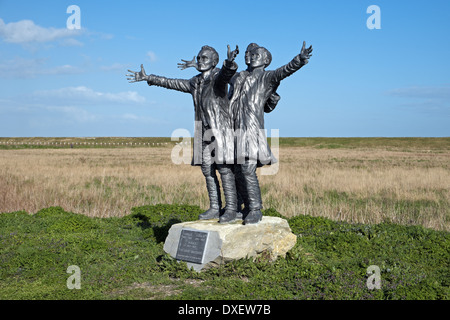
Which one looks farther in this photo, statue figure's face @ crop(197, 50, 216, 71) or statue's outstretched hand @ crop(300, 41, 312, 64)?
statue figure's face @ crop(197, 50, 216, 71)

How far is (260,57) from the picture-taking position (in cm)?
754

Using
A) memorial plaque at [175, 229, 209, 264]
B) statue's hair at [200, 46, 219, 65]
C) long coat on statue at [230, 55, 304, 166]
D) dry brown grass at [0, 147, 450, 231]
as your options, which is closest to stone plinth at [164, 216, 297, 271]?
memorial plaque at [175, 229, 209, 264]

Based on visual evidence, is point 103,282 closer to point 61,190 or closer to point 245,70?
point 245,70

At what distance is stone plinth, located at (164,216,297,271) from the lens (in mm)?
6832

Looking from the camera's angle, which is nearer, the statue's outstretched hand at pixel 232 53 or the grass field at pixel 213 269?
the grass field at pixel 213 269

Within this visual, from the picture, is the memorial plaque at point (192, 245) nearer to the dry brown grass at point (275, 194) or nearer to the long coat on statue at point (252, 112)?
the long coat on statue at point (252, 112)

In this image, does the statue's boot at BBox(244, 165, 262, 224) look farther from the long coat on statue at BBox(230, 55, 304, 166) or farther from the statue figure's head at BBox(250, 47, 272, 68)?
the statue figure's head at BBox(250, 47, 272, 68)

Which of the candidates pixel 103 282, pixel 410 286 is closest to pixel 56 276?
pixel 103 282

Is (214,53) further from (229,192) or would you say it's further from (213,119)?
(229,192)

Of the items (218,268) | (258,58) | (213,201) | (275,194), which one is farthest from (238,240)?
(275,194)

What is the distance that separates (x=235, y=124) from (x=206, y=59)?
128 centimetres

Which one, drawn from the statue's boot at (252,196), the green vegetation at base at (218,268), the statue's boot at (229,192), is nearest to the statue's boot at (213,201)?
the statue's boot at (229,192)

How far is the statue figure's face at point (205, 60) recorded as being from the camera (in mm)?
7781
